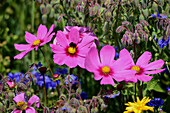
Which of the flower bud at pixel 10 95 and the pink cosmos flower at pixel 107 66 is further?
the flower bud at pixel 10 95

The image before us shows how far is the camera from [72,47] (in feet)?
5.44

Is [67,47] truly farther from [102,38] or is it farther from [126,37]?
[102,38]

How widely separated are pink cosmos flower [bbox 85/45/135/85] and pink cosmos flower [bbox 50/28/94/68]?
8 centimetres

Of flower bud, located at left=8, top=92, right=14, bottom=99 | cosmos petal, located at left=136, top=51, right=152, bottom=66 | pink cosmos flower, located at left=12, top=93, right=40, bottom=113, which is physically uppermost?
cosmos petal, located at left=136, top=51, right=152, bottom=66

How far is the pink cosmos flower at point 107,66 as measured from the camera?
1477 mm

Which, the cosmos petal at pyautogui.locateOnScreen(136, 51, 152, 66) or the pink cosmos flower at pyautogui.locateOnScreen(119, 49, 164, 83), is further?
the cosmos petal at pyautogui.locateOnScreen(136, 51, 152, 66)

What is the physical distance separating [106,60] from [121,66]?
102 millimetres

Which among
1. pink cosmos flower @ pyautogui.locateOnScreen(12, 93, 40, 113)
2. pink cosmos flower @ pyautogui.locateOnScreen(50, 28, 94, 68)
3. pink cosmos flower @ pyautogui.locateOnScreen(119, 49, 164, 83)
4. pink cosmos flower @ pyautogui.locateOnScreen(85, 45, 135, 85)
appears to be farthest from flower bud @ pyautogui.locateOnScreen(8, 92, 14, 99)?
pink cosmos flower @ pyautogui.locateOnScreen(119, 49, 164, 83)

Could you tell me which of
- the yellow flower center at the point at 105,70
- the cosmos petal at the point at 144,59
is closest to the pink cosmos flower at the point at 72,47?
the yellow flower center at the point at 105,70

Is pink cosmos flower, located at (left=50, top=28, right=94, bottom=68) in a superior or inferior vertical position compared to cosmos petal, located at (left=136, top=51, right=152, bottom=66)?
superior

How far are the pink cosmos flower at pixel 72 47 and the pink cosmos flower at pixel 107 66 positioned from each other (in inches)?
3.2

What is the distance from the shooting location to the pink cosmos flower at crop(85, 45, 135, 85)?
1.48 metres

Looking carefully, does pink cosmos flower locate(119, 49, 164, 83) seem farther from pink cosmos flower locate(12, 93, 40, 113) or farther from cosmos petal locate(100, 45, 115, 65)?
pink cosmos flower locate(12, 93, 40, 113)

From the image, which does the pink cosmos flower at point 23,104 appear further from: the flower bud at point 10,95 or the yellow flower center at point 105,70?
the yellow flower center at point 105,70
